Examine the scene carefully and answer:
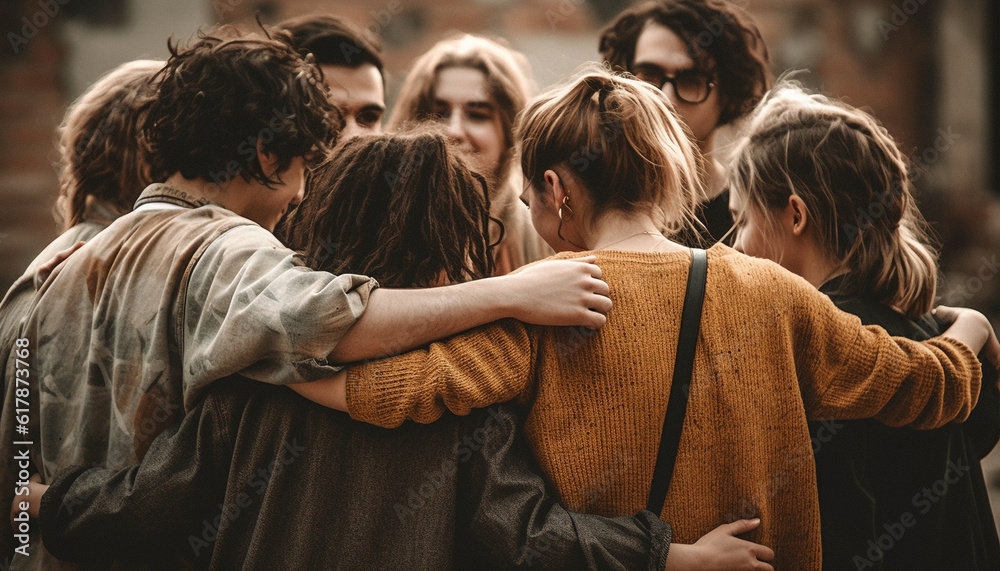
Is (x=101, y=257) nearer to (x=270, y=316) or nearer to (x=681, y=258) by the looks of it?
(x=270, y=316)

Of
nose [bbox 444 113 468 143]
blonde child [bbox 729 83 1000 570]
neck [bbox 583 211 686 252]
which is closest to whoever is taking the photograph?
neck [bbox 583 211 686 252]

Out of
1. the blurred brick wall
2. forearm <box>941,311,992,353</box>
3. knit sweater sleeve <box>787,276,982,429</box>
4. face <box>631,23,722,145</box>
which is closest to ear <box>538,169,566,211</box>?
knit sweater sleeve <box>787,276,982,429</box>

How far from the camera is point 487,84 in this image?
3.16 metres

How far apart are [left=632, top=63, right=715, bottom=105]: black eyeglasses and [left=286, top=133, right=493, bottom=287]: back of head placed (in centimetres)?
132

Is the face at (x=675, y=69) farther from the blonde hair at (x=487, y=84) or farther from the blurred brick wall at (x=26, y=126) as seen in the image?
the blurred brick wall at (x=26, y=126)

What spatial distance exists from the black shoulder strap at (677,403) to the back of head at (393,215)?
48 cm

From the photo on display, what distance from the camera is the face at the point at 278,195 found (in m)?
1.99

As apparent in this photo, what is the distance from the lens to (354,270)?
1.70m

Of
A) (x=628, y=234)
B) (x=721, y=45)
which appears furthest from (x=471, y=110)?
(x=628, y=234)

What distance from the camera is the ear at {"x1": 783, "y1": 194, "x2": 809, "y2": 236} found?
2.01 meters

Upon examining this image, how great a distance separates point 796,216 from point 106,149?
6.32ft

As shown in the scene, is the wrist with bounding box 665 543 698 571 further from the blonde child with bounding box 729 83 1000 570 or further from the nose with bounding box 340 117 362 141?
the nose with bounding box 340 117 362 141

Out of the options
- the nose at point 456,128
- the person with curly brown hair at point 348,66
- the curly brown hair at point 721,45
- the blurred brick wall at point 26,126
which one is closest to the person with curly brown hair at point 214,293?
the person with curly brown hair at point 348,66

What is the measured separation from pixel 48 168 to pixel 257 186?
323 cm
